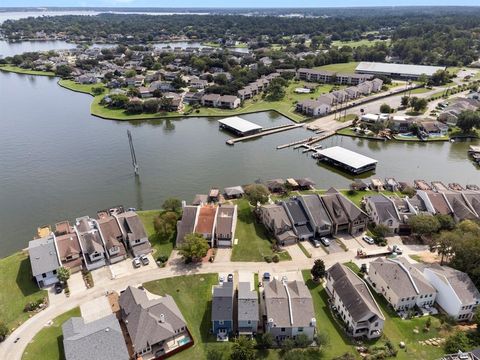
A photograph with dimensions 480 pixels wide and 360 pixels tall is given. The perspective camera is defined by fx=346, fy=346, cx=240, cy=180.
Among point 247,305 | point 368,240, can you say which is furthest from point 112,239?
point 368,240

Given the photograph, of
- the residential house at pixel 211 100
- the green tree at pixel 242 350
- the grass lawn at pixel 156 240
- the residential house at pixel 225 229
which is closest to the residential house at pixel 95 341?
the green tree at pixel 242 350

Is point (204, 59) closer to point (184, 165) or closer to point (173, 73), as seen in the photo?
point (173, 73)

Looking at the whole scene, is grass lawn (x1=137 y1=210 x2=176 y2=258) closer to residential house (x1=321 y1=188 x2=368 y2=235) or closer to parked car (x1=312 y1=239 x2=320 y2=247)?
parked car (x1=312 y1=239 x2=320 y2=247)

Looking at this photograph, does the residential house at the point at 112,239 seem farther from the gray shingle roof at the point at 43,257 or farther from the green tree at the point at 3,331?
the green tree at the point at 3,331

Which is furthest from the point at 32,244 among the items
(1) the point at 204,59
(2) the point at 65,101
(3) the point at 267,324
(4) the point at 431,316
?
(1) the point at 204,59

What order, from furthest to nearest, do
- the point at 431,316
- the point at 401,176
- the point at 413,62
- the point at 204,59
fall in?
the point at 413,62
the point at 204,59
the point at 401,176
the point at 431,316

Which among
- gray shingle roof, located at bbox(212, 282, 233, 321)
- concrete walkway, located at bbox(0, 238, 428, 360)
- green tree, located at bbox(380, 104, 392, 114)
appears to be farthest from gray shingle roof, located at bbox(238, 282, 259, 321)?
green tree, located at bbox(380, 104, 392, 114)

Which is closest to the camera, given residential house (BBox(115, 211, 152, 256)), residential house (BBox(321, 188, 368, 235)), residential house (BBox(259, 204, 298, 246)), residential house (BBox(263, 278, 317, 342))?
residential house (BBox(263, 278, 317, 342))
